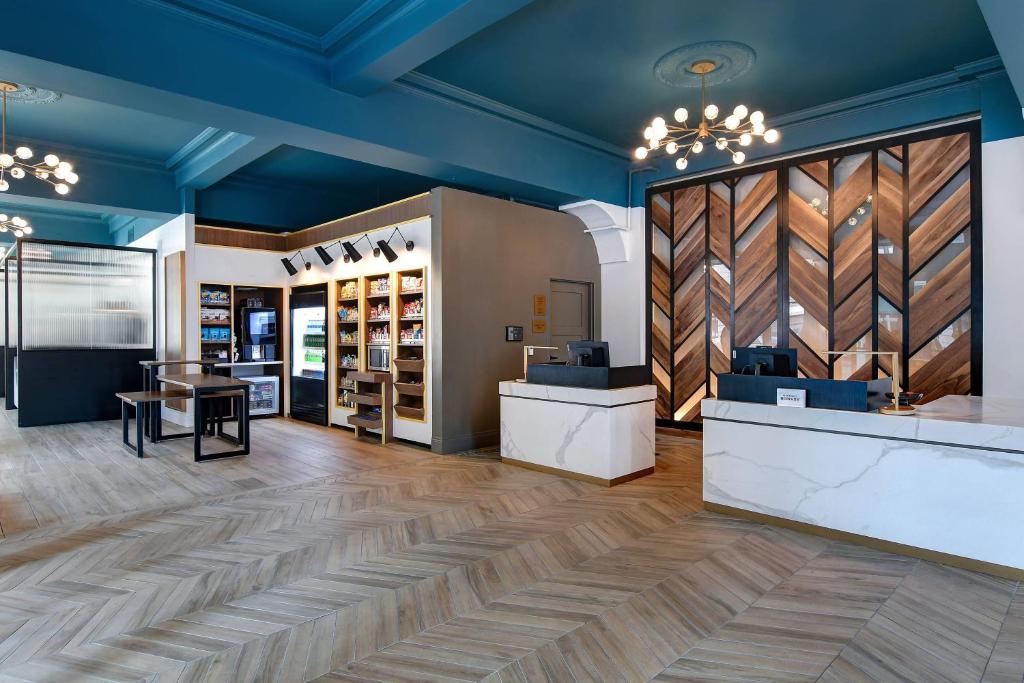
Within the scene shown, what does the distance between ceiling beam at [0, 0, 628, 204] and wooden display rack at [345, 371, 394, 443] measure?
2.50 meters

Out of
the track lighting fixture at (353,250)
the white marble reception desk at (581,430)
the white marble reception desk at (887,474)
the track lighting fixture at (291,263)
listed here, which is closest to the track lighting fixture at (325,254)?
the track lighting fixture at (353,250)

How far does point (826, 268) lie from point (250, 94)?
553 centimetres

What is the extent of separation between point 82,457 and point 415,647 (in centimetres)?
547

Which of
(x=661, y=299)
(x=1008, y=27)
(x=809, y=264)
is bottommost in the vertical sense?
(x=661, y=299)

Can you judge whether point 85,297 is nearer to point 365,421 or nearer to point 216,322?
point 216,322

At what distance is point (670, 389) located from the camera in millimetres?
7316

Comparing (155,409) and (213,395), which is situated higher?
(213,395)

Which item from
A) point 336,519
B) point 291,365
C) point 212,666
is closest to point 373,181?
point 291,365

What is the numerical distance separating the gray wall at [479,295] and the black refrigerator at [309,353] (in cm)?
248

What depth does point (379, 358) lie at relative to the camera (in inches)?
286

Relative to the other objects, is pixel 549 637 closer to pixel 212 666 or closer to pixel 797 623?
pixel 797 623

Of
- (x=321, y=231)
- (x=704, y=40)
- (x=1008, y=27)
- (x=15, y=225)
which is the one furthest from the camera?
(x=321, y=231)

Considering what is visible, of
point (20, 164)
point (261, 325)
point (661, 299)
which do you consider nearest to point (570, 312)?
point (661, 299)

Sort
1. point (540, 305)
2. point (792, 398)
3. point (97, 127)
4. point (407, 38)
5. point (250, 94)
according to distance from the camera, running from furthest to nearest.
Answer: point (540, 305)
point (97, 127)
point (250, 94)
point (792, 398)
point (407, 38)
